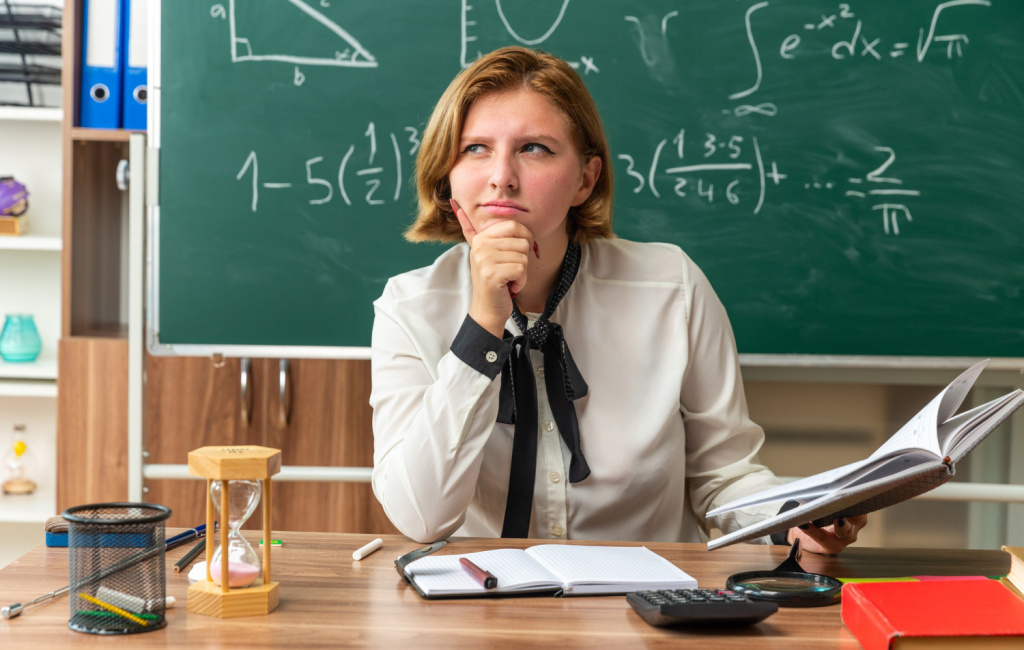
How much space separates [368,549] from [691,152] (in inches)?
56.8

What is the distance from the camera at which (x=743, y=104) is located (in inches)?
87.8

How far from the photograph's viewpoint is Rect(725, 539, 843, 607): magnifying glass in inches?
38.1

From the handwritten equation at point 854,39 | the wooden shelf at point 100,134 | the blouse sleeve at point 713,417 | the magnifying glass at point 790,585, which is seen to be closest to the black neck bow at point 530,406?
the blouse sleeve at point 713,417

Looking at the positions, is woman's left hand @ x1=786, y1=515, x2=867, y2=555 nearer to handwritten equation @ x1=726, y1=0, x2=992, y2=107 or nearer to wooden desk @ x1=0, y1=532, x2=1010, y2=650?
wooden desk @ x1=0, y1=532, x2=1010, y2=650

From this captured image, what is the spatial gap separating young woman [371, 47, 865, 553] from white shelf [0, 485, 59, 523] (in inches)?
62.8

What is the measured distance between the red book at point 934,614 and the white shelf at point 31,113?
2593 mm

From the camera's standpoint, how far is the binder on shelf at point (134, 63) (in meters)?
2.34

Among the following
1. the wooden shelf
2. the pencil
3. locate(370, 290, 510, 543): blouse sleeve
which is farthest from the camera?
the wooden shelf

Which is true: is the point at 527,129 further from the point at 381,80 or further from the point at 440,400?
the point at 381,80

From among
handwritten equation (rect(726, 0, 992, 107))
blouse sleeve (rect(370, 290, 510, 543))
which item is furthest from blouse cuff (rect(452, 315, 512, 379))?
handwritten equation (rect(726, 0, 992, 107))

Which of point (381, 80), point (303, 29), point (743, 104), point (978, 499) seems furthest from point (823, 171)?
point (303, 29)

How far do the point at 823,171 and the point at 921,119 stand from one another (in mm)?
265

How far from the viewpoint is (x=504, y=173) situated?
4.79ft

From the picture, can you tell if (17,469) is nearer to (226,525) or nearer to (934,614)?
(226,525)
